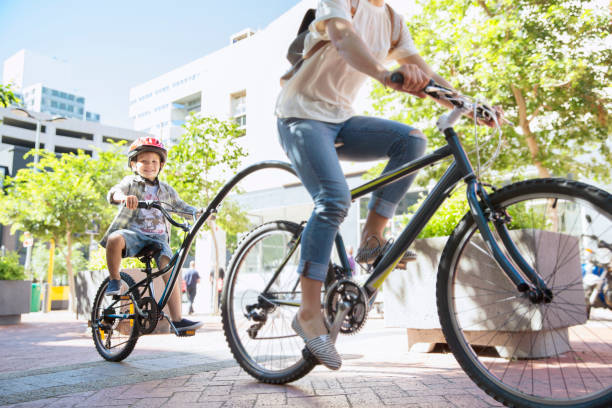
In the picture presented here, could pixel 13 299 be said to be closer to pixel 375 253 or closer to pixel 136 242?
pixel 136 242

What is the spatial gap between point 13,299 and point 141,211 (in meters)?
9.36

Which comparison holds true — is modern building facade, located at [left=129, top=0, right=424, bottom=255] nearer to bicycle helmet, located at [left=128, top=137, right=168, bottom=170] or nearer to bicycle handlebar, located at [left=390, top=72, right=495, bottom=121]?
bicycle helmet, located at [left=128, top=137, right=168, bottom=170]

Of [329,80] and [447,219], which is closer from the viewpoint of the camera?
[329,80]

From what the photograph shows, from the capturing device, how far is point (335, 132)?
9.20 ft

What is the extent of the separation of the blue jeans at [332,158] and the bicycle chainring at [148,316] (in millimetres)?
1791

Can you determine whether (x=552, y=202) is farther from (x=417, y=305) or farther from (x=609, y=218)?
(x=417, y=305)

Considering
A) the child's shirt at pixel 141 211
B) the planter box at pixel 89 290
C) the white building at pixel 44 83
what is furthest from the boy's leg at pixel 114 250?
the white building at pixel 44 83

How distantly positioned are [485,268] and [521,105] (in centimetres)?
943

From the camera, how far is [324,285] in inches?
110

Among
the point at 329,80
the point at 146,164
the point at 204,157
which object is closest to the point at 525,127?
the point at 204,157

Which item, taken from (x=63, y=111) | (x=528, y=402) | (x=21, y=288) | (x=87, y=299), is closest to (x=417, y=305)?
(x=528, y=402)

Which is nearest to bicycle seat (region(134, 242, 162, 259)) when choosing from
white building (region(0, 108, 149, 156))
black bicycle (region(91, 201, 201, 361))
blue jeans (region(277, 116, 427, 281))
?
black bicycle (region(91, 201, 201, 361))

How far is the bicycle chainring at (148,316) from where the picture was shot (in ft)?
12.9

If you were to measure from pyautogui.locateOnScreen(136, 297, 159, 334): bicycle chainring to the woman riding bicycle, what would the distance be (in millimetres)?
1714
